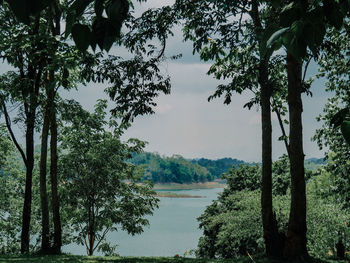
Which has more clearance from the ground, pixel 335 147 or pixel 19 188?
pixel 335 147

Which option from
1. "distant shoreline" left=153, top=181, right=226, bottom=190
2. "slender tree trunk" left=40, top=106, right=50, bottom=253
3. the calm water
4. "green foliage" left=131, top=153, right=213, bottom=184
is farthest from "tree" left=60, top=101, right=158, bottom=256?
"distant shoreline" left=153, top=181, right=226, bottom=190

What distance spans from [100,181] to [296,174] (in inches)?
394

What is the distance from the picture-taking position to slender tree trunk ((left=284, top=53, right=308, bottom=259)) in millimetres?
7730

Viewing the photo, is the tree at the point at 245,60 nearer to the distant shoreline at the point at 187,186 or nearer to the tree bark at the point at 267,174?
the tree bark at the point at 267,174

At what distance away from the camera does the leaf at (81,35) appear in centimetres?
85

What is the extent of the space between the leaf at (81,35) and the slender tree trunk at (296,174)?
766 cm

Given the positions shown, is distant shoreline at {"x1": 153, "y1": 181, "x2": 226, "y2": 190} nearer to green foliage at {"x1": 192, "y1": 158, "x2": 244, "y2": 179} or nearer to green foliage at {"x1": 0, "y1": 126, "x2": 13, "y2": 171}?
green foliage at {"x1": 192, "y1": 158, "x2": 244, "y2": 179}

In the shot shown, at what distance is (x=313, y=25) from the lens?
829 millimetres

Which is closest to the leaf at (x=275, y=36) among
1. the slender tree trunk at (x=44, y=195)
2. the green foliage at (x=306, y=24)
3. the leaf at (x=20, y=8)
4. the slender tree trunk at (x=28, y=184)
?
the green foliage at (x=306, y=24)

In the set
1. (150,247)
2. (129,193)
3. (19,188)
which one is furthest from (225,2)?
(150,247)

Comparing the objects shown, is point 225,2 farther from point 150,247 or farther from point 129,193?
point 150,247

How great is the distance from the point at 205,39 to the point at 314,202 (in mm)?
8887

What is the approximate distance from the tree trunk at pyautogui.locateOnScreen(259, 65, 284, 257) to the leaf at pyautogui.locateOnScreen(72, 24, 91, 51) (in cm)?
764

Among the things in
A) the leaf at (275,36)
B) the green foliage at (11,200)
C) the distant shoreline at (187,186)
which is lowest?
the distant shoreline at (187,186)
